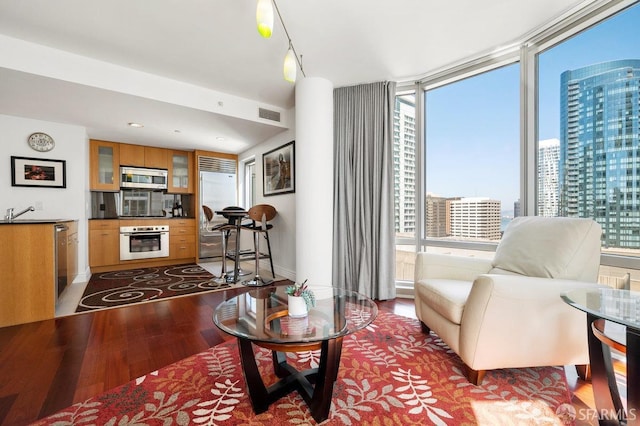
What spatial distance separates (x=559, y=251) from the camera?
1743 mm

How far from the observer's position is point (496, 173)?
280 cm

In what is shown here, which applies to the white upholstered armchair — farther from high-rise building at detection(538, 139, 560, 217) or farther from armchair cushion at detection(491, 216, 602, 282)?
high-rise building at detection(538, 139, 560, 217)

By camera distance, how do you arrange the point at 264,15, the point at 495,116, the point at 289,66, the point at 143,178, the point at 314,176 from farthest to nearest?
the point at 143,178, the point at 314,176, the point at 495,116, the point at 289,66, the point at 264,15

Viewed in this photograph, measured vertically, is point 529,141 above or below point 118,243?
above

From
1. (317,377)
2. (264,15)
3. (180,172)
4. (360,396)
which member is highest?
(264,15)

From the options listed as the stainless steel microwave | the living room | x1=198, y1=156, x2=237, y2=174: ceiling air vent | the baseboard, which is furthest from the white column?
the stainless steel microwave

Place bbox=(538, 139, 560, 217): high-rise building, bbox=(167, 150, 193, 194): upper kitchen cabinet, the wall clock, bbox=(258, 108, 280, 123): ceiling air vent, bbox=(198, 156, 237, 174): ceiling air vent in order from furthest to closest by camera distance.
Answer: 1. bbox=(198, 156, 237, 174): ceiling air vent
2. bbox=(167, 150, 193, 194): upper kitchen cabinet
3. bbox=(258, 108, 280, 123): ceiling air vent
4. the wall clock
5. bbox=(538, 139, 560, 217): high-rise building

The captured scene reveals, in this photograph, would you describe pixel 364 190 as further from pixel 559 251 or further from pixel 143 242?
pixel 143 242

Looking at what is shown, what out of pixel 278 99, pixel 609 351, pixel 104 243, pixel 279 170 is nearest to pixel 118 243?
pixel 104 243

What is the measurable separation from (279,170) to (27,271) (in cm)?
289

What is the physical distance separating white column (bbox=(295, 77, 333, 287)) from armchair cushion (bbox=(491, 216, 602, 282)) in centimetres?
176

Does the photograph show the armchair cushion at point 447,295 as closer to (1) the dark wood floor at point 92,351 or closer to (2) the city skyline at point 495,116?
(1) the dark wood floor at point 92,351

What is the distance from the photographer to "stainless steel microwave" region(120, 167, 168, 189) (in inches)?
190

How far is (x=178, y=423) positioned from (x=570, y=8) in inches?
145
